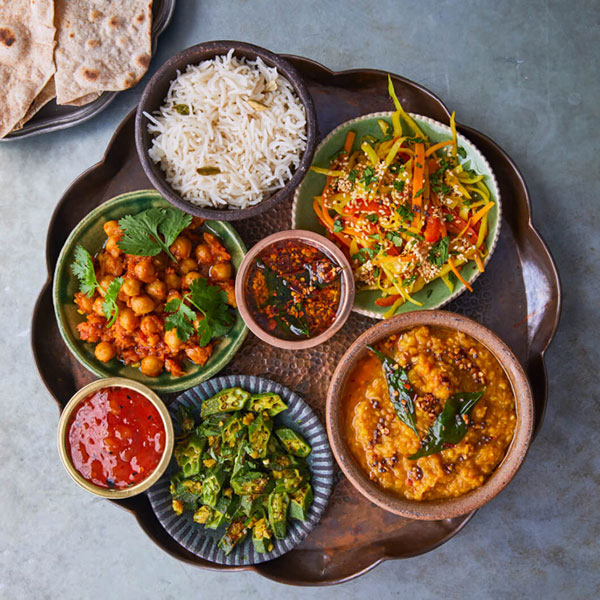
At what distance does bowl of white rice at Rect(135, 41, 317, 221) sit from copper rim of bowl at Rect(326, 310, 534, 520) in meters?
0.76

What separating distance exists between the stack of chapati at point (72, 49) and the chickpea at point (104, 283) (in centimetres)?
90

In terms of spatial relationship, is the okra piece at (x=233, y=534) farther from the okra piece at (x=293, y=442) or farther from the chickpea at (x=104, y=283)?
the chickpea at (x=104, y=283)

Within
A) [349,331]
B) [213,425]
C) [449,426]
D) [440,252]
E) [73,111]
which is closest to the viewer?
[449,426]

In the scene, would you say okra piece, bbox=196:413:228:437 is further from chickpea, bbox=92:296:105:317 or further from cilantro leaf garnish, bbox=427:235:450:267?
cilantro leaf garnish, bbox=427:235:450:267

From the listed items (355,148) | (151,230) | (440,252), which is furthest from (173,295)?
(440,252)

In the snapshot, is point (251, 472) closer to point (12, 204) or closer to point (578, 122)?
point (12, 204)

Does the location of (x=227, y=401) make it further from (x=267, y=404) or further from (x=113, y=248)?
(x=113, y=248)

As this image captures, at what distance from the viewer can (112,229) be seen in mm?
2635

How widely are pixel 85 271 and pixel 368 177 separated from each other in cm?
137

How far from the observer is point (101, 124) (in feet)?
9.81

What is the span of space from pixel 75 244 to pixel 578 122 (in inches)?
105

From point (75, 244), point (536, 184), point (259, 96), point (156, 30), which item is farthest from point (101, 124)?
point (536, 184)

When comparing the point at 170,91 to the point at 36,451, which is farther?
the point at 36,451

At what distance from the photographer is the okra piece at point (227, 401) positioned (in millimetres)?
2662
